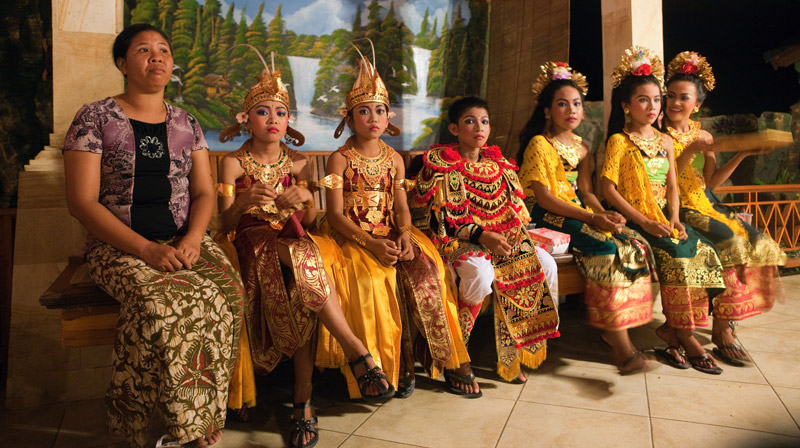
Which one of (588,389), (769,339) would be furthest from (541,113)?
(769,339)

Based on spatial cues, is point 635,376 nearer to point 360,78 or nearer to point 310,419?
point 310,419

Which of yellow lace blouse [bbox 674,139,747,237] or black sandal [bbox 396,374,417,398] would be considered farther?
yellow lace blouse [bbox 674,139,747,237]

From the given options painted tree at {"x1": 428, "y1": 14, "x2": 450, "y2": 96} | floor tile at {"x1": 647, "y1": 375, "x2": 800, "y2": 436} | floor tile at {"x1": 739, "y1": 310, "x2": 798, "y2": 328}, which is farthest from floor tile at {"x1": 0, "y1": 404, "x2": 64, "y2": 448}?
floor tile at {"x1": 739, "y1": 310, "x2": 798, "y2": 328}

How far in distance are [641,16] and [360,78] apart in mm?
2601

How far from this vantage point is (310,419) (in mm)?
2303

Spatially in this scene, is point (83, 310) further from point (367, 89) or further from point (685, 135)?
point (685, 135)

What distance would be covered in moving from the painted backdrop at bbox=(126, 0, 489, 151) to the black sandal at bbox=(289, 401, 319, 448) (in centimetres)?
271

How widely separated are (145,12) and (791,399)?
4883 mm

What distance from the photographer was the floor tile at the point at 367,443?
7.13 feet

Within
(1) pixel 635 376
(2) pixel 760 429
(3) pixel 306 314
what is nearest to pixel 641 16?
(1) pixel 635 376

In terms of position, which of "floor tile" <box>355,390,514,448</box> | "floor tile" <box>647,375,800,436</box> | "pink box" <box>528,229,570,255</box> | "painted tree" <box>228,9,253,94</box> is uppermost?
"painted tree" <box>228,9,253,94</box>

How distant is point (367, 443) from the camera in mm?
2203

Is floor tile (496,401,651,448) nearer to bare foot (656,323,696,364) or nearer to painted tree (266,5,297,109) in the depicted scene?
bare foot (656,323,696,364)

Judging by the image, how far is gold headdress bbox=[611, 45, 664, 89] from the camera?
3.42m
